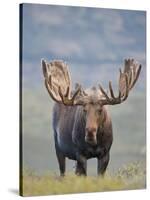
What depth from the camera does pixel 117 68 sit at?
24.3ft

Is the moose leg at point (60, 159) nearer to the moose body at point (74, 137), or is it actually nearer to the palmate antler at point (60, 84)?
the moose body at point (74, 137)

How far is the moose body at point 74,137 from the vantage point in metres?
7.18

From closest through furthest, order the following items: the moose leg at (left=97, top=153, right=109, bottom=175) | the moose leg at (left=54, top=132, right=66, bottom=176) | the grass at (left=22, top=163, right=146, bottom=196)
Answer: the grass at (left=22, top=163, right=146, bottom=196) < the moose leg at (left=54, top=132, right=66, bottom=176) < the moose leg at (left=97, top=153, right=109, bottom=175)

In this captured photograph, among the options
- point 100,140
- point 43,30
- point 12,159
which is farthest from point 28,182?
point 43,30

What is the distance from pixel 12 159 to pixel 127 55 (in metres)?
1.36

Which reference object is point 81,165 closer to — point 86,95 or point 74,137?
point 74,137

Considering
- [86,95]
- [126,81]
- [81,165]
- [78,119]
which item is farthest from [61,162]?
[126,81]

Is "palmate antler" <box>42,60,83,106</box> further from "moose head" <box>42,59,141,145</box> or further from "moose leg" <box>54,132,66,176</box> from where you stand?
"moose leg" <box>54,132,66,176</box>

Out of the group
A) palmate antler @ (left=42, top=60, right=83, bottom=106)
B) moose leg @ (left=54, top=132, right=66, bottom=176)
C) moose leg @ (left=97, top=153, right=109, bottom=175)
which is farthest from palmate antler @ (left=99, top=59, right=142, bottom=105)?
moose leg @ (left=54, top=132, right=66, bottom=176)

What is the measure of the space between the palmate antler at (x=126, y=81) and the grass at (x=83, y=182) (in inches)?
23.6

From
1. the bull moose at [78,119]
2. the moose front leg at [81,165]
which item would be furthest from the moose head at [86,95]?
the moose front leg at [81,165]

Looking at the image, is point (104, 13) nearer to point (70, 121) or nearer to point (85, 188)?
point (70, 121)

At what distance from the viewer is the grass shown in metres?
7.05

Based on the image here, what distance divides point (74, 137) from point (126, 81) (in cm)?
69
